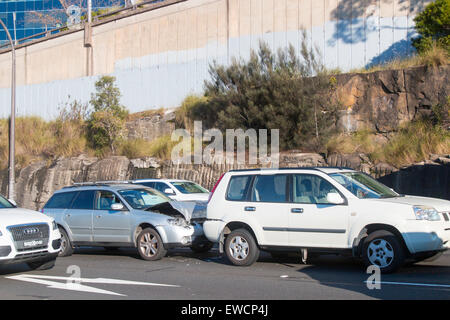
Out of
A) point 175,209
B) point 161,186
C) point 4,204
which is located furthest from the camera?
point 161,186

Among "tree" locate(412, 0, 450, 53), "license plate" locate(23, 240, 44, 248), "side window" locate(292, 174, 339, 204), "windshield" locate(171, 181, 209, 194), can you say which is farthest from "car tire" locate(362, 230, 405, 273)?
"tree" locate(412, 0, 450, 53)

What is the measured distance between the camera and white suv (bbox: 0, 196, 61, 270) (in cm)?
958

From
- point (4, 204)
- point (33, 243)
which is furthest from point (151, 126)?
point (33, 243)

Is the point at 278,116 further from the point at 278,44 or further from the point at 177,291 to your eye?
the point at 177,291

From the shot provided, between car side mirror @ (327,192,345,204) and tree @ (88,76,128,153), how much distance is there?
1856 cm

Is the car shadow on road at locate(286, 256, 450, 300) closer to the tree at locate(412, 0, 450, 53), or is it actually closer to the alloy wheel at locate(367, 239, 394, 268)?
the alloy wheel at locate(367, 239, 394, 268)

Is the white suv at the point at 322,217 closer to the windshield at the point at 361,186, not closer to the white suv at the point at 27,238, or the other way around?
the windshield at the point at 361,186

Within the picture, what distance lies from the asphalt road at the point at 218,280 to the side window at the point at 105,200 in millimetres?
1247

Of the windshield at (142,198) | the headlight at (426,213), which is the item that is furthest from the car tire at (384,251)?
the windshield at (142,198)

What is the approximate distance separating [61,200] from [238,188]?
497 centimetres

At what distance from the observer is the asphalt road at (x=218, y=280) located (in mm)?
8266

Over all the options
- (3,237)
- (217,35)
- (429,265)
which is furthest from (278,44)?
(3,237)

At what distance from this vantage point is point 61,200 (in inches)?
544

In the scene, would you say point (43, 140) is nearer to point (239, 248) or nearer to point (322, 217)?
point (239, 248)
